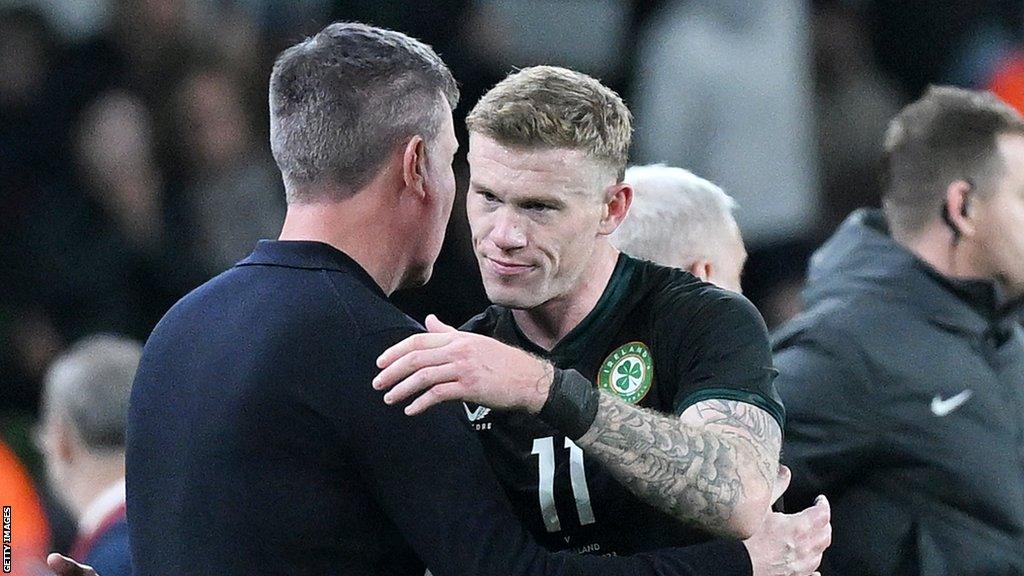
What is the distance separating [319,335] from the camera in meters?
2.36

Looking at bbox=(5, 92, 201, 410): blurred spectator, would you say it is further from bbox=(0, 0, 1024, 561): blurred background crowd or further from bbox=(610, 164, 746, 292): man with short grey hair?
bbox=(610, 164, 746, 292): man with short grey hair

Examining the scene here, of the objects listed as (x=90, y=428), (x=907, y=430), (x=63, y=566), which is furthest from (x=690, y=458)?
(x=90, y=428)

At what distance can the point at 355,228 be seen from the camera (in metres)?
2.51

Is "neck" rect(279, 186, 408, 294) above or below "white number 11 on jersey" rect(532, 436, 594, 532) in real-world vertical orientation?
above

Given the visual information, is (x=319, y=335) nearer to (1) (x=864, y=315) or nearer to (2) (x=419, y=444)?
(2) (x=419, y=444)

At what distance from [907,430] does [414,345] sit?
1910mm

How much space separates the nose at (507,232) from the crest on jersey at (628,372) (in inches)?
10.1

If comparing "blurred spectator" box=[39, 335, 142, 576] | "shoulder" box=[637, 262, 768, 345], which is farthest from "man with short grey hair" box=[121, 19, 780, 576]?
"blurred spectator" box=[39, 335, 142, 576]

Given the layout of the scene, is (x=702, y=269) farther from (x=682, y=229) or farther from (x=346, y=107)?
(x=346, y=107)

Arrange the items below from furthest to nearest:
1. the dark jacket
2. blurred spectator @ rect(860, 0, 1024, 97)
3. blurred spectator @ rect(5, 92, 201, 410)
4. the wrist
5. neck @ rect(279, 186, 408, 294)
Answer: blurred spectator @ rect(860, 0, 1024, 97) → blurred spectator @ rect(5, 92, 201, 410) → the dark jacket → neck @ rect(279, 186, 408, 294) → the wrist

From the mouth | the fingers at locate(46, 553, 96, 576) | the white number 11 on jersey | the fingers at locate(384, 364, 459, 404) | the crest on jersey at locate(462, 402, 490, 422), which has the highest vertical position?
the fingers at locate(384, 364, 459, 404)

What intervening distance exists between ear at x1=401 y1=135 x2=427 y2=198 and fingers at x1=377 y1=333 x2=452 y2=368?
1.57 ft

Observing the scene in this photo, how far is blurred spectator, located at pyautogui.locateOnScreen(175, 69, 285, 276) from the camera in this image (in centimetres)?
645

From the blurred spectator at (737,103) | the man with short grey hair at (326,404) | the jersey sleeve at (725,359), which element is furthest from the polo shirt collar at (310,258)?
the blurred spectator at (737,103)
